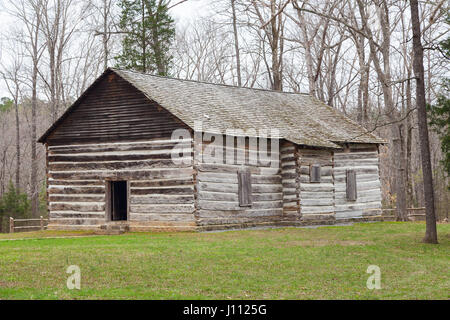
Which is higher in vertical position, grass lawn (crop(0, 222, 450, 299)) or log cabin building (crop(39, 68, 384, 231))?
log cabin building (crop(39, 68, 384, 231))

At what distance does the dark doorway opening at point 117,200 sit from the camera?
2478 centimetres

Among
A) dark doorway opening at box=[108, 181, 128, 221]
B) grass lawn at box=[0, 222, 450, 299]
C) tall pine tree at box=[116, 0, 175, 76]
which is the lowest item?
grass lawn at box=[0, 222, 450, 299]

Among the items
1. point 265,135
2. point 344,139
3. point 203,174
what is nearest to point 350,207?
point 344,139

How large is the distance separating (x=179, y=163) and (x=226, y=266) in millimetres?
9682

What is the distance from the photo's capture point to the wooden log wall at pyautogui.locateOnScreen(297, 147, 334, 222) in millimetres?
25422

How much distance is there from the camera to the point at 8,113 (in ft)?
200

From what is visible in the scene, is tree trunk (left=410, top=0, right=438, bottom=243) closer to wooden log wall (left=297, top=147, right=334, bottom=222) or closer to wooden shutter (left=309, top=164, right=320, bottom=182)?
wooden log wall (left=297, top=147, right=334, bottom=222)

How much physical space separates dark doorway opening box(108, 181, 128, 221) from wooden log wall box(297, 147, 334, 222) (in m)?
8.04

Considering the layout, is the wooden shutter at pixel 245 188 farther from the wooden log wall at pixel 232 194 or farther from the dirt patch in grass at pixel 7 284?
the dirt patch in grass at pixel 7 284

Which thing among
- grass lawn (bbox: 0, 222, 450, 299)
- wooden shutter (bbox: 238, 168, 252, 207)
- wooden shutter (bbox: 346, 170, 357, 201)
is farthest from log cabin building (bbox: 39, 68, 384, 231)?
grass lawn (bbox: 0, 222, 450, 299)

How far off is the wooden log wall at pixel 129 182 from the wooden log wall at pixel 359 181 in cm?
868

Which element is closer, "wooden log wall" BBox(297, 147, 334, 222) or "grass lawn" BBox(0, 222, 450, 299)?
"grass lawn" BBox(0, 222, 450, 299)

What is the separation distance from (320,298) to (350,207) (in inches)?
742

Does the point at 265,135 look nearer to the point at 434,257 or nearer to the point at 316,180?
the point at 316,180
